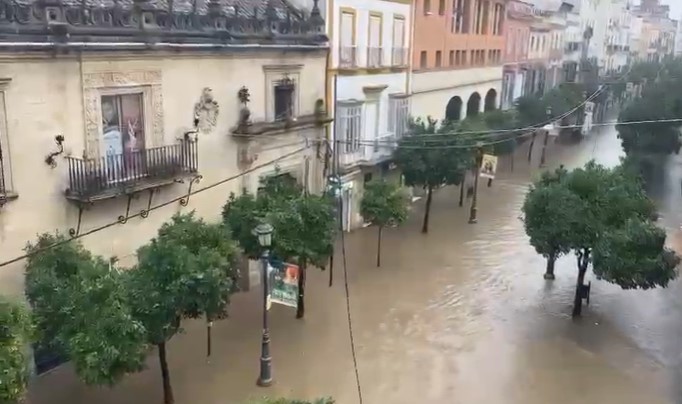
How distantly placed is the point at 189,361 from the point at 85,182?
4400 millimetres

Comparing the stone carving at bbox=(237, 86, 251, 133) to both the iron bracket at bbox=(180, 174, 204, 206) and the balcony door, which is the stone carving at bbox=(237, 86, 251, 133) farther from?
the balcony door

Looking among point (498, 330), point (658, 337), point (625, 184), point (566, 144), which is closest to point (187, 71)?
point (498, 330)

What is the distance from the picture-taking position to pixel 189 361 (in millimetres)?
15266

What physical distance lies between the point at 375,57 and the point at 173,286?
14.7 m

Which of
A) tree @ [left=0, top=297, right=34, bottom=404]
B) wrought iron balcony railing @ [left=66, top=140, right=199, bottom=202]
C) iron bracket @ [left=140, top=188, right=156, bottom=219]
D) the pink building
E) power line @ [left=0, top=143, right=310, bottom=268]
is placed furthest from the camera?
the pink building

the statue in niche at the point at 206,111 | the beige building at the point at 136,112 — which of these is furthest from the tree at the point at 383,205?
the statue in niche at the point at 206,111

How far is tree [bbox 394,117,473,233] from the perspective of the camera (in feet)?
82.6

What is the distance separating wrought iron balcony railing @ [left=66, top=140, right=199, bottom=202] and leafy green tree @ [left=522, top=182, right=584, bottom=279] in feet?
27.6

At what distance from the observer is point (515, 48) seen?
46375mm

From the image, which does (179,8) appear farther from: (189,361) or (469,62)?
(469,62)

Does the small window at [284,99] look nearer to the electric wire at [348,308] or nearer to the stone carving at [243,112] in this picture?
the stone carving at [243,112]

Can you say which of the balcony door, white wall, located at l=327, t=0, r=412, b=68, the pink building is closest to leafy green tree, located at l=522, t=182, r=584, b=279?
white wall, located at l=327, t=0, r=412, b=68

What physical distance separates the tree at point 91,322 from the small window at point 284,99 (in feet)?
28.9

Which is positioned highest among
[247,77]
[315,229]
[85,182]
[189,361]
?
[247,77]
